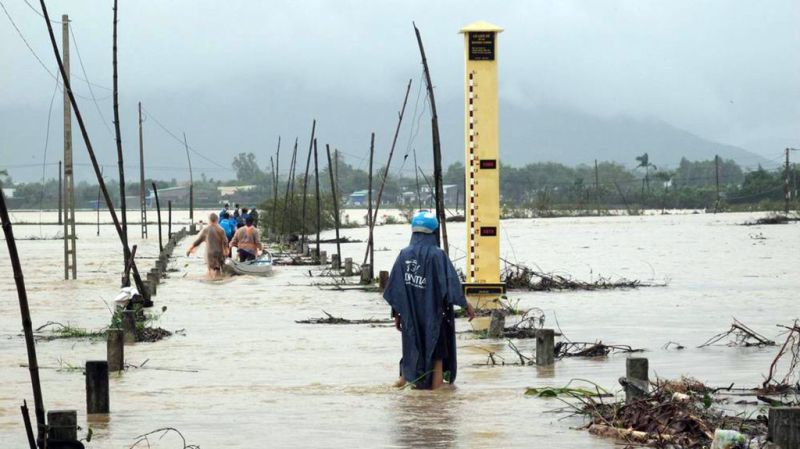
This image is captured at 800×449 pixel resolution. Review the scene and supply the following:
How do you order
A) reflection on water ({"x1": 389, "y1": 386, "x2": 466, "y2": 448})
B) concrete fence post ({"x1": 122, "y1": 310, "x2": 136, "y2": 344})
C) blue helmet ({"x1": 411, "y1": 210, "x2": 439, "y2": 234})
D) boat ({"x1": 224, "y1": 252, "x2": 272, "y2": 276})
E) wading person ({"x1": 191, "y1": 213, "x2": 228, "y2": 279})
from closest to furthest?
reflection on water ({"x1": 389, "y1": 386, "x2": 466, "y2": 448})
blue helmet ({"x1": 411, "y1": 210, "x2": 439, "y2": 234})
concrete fence post ({"x1": 122, "y1": 310, "x2": 136, "y2": 344})
wading person ({"x1": 191, "y1": 213, "x2": 228, "y2": 279})
boat ({"x1": 224, "y1": 252, "x2": 272, "y2": 276})

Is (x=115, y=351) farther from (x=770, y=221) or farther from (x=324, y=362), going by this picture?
(x=770, y=221)

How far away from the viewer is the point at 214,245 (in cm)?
2952

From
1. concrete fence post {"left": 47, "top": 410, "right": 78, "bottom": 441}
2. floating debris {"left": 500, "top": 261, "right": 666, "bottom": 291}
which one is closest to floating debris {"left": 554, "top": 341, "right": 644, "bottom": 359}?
concrete fence post {"left": 47, "top": 410, "right": 78, "bottom": 441}

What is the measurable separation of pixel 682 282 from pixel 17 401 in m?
19.9

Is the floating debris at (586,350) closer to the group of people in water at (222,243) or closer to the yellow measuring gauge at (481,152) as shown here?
the yellow measuring gauge at (481,152)

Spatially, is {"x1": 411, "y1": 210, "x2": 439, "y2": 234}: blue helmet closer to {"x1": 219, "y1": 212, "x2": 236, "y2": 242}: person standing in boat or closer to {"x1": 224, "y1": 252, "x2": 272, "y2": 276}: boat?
{"x1": 224, "y1": 252, "x2": 272, "y2": 276}: boat

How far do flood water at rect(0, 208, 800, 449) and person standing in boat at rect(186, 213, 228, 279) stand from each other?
0.71m

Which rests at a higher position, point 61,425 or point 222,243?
point 222,243

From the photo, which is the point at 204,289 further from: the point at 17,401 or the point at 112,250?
the point at 112,250

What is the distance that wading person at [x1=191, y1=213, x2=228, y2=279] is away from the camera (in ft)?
94.5

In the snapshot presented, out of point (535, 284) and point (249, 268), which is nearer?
point (535, 284)

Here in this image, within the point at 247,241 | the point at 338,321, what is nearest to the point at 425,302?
the point at 338,321

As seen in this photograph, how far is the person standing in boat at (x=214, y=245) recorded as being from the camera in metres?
28.8

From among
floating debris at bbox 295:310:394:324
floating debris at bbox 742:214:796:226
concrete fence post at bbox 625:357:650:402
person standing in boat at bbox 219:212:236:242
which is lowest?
floating debris at bbox 295:310:394:324
